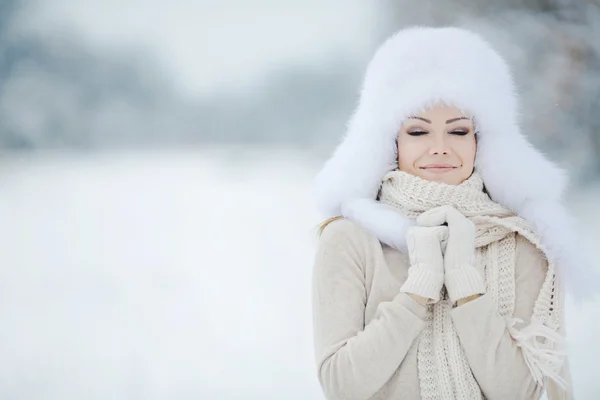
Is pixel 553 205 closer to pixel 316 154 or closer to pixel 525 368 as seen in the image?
pixel 525 368

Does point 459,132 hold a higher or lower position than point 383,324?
higher

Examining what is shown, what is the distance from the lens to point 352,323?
1197 mm

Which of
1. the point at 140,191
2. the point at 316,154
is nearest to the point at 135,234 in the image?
the point at 140,191

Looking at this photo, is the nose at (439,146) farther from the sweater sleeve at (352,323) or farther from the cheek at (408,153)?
the sweater sleeve at (352,323)

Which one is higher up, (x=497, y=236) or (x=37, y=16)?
(x=37, y=16)

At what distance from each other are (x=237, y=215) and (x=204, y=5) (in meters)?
0.77

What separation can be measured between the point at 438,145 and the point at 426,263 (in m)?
0.23

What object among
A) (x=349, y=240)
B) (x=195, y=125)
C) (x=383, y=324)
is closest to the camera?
(x=383, y=324)

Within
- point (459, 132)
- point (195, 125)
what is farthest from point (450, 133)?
point (195, 125)

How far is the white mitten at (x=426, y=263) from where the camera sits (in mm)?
1149

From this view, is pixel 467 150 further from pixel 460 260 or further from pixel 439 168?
pixel 460 260

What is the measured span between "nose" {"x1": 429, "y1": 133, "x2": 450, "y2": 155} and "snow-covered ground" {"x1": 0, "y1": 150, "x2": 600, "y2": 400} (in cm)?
113

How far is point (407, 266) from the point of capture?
49.7 inches

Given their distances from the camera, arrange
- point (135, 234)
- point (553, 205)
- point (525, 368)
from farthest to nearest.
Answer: point (135, 234)
point (553, 205)
point (525, 368)
